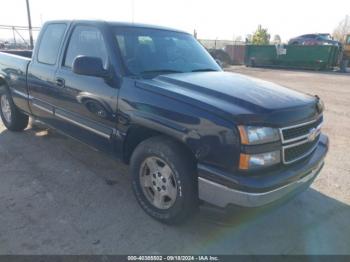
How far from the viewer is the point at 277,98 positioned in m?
2.86

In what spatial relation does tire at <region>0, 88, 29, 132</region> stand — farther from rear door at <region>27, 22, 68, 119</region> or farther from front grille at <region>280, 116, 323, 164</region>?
front grille at <region>280, 116, 323, 164</region>

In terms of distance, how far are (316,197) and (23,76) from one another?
438 centimetres

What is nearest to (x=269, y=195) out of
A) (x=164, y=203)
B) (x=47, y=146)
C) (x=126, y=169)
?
(x=164, y=203)

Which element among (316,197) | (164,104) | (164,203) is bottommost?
(316,197)

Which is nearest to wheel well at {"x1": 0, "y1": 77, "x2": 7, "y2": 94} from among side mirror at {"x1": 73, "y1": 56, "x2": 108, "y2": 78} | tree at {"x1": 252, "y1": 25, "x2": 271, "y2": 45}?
side mirror at {"x1": 73, "y1": 56, "x2": 108, "y2": 78}

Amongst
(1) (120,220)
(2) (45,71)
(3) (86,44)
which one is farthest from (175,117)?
(2) (45,71)

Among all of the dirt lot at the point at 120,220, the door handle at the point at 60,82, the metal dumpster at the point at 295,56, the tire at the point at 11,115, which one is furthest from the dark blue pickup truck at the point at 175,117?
the metal dumpster at the point at 295,56

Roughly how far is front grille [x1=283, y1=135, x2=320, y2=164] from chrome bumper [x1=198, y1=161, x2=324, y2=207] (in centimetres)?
A: 21

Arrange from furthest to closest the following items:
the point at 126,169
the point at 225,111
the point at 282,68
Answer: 1. the point at 282,68
2. the point at 126,169
3. the point at 225,111

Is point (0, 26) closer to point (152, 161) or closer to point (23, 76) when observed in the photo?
point (23, 76)

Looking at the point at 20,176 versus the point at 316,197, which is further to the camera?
the point at 20,176

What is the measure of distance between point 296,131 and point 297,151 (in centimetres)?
19

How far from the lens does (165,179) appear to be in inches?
117

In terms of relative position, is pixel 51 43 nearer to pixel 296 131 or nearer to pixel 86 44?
pixel 86 44
